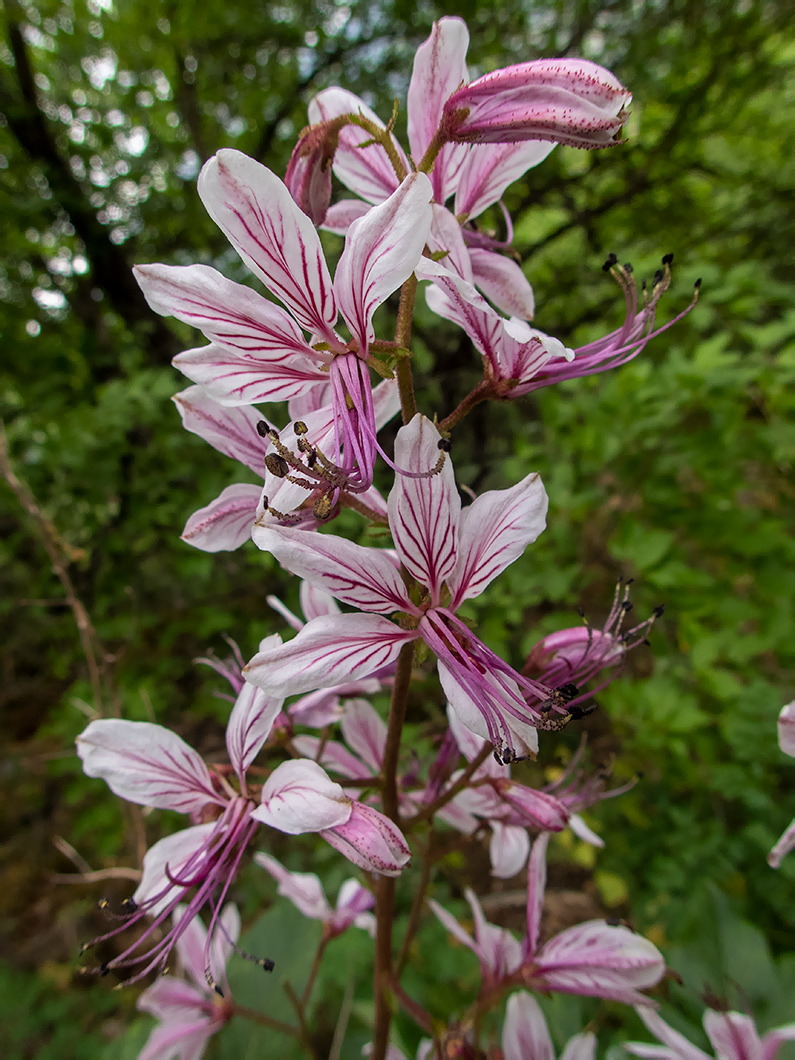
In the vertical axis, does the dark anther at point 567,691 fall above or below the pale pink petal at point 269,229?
below

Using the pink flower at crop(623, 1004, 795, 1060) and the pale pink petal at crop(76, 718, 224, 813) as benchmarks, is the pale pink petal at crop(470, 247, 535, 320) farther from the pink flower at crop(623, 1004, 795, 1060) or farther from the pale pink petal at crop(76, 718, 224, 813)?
the pink flower at crop(623, 1004, 795, 1060)

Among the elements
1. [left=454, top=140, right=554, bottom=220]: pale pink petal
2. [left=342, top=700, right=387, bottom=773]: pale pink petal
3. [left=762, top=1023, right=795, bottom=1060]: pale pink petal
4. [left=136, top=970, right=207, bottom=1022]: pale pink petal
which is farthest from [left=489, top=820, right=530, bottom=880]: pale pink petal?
[left=454, top=140, right=554, bottom=220]: pale pink petal

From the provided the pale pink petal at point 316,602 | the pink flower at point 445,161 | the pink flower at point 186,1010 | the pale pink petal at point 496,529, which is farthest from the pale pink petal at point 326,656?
the pink flower at point 186,1010

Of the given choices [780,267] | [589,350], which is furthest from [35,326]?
[780,267]

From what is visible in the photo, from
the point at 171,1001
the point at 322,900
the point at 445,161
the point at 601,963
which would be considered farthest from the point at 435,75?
the point at 171,1001

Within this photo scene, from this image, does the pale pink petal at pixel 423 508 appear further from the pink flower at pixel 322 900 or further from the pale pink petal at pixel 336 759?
the pink flower at pixel 322 900
